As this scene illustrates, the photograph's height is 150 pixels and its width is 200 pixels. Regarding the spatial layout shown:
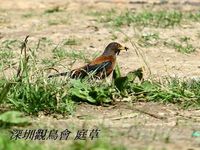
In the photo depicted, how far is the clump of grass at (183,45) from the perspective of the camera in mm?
8836

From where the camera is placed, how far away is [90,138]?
4.29m

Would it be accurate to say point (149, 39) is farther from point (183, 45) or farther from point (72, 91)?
point (72, 91)

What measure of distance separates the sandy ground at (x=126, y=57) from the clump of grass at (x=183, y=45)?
77 millimetres

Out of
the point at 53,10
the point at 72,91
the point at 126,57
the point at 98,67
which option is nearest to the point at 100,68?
the point at 98,67

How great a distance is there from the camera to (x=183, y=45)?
9.20 m

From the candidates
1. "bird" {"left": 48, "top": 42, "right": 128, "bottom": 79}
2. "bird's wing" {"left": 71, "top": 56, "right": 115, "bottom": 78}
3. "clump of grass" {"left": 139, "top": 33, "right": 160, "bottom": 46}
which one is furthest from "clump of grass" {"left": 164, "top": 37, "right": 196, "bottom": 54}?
"bird's wing" {"left": 71, "top": 56, "right": 115, "bottom": 78}

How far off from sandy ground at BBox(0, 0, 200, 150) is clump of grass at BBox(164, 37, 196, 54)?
0.08 m

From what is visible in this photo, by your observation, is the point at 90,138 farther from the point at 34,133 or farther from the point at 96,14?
the point at 96,14

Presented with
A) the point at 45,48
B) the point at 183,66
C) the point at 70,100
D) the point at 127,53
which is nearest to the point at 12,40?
the point at 45,48

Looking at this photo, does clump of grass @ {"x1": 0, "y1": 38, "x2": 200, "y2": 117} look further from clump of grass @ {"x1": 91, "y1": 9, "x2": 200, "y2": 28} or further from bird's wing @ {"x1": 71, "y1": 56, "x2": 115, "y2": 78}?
clump of grass @ {"x1": 91, "y1": 9, "x2": 200, "y2": 28}

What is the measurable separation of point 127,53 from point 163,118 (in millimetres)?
3792

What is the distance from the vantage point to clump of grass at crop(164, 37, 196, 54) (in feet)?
29.0

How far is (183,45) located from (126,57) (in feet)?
3.48

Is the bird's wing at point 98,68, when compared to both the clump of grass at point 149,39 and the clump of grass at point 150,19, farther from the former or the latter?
the clump of grass at point 150,19
